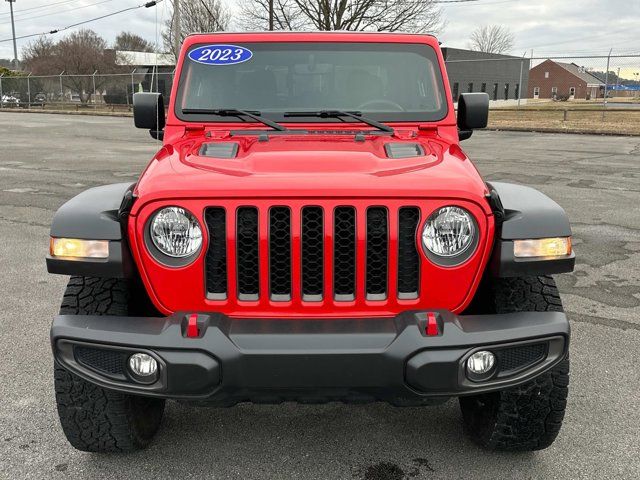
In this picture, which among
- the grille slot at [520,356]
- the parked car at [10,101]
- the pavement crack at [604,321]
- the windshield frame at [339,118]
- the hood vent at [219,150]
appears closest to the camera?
the grille slot at [520,356]

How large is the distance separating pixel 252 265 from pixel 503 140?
17.0m

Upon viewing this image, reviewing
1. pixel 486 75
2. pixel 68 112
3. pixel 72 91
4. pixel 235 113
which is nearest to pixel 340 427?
pixel 235 113

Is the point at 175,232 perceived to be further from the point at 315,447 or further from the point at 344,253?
the point at 315,447

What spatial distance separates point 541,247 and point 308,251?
89cm

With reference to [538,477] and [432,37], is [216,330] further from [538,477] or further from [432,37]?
[432,37]

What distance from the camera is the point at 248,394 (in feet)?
7.11

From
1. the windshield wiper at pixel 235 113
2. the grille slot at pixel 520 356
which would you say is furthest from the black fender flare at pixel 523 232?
the windshield wiper at pixel 235 113

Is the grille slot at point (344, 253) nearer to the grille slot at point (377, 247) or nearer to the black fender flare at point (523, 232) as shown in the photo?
the grille slot at point (377, 247)

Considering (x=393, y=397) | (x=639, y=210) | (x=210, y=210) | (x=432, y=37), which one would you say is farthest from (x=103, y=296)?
(x=639, y=210)

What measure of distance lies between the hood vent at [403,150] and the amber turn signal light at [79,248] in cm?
123

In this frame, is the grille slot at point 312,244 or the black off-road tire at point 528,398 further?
the black off-road tire at point 528,398

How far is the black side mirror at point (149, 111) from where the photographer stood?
371cm

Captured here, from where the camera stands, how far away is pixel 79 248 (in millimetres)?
2355

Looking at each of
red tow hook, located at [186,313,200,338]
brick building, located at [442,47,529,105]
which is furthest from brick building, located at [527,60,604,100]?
red tow hook, located at [186,313,200,338]
